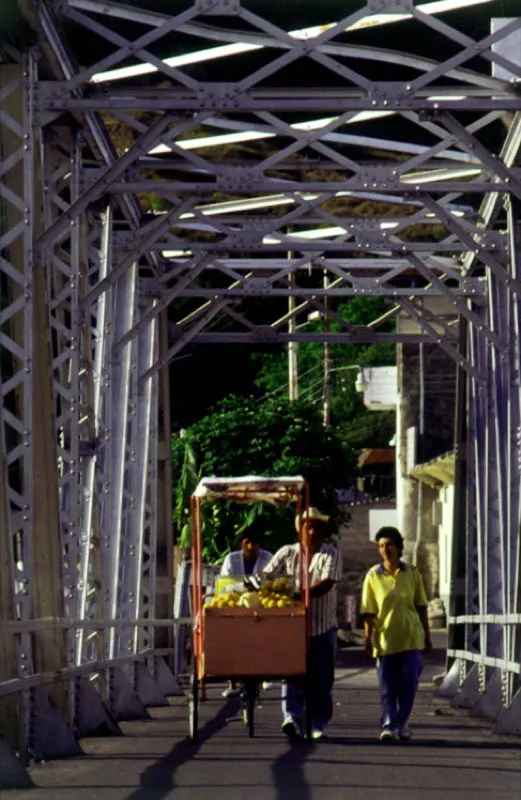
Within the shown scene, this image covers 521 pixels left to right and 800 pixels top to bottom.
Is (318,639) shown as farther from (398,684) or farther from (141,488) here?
(141,488)

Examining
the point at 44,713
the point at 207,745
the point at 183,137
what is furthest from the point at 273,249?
the point at 44,713

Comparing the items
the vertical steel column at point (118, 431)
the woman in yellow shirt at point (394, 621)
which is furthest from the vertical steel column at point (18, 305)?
the vertical steel column at point (118, 431)

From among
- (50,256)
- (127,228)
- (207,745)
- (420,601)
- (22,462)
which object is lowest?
(207,745)

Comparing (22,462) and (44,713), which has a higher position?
(22,462)

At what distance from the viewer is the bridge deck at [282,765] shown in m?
10.6

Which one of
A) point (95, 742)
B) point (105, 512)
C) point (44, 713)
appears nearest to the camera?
point (44, 713)

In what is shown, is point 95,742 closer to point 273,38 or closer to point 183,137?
point 273,38

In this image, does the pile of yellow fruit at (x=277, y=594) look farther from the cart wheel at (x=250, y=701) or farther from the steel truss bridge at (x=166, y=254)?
the steel truss bridge at (x=166, y=254)

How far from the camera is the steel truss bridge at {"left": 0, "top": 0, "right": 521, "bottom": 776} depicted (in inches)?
534

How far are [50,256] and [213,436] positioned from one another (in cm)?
2533

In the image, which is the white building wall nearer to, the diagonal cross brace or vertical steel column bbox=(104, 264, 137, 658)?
vertical steel column bbox=(104, 264, 137, 658)

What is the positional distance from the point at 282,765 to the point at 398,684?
2744 mm

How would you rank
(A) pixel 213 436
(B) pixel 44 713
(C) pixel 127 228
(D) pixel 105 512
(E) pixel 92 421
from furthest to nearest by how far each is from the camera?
(A) pixel 213 436, (C) pixel 127 228, (D) pixel 105 512, (E) pixel 92 421, (B) pixel 44 713

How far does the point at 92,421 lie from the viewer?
54.3ft
